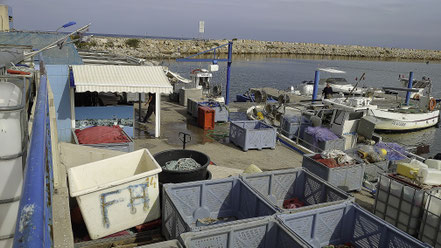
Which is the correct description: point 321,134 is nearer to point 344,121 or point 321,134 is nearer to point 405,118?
point 344,121

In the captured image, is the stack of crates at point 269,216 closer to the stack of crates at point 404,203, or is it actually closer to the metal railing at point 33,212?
the stack of crates at point 404,203

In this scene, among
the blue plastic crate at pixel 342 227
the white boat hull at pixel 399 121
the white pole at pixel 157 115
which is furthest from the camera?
the white boat hull at pixel 399 121

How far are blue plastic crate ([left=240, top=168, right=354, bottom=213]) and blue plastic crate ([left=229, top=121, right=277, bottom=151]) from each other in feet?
17.1

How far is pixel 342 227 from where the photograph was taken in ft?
21.8

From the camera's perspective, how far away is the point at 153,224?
661 centimetres

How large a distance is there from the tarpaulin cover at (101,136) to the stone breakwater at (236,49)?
5746 centimetres

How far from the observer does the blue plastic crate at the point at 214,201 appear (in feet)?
21.4

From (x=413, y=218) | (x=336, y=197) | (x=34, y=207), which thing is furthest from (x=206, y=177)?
(x=34, y=207)

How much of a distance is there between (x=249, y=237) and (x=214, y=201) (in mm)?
1904

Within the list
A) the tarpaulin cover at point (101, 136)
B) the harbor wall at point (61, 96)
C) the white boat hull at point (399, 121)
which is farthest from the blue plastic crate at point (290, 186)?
the white boat hull at point (399, 121)

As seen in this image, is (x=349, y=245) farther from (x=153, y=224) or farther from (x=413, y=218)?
(x=153, y=224)

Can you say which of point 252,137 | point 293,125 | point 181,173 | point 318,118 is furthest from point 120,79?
point 318,118

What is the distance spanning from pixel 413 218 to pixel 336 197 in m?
2.29

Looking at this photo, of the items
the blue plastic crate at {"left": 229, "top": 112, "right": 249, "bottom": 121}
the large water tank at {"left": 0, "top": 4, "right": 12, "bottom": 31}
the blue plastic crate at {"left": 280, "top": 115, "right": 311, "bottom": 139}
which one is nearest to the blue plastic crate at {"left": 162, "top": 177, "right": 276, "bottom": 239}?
the blue plastic crate at {"left": 280, "top": 115, "right": 311, "bottom": 139}
